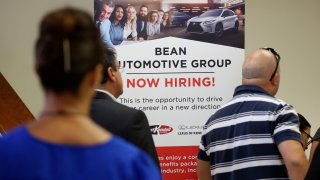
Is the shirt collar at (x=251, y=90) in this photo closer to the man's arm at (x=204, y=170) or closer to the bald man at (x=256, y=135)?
the bald man at (x=256, y=135)

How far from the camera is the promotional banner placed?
11.1 ft

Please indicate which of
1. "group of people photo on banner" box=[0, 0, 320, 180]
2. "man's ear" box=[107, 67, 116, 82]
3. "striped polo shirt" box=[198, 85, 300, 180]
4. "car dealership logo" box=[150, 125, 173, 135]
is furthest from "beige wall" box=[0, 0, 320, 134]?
"man's ear" box=[107, 67, 116, 82]

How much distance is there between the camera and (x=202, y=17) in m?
3.41

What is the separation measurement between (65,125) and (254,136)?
1.50 m

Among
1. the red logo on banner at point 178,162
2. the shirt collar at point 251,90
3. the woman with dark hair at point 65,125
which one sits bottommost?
the red logo on banner at point 178,162

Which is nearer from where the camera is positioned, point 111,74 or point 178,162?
point 111,74

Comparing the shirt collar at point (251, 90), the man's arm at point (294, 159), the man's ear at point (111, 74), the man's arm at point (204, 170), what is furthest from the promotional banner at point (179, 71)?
the man's ear at point (111, 74)

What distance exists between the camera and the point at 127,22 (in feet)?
11.1

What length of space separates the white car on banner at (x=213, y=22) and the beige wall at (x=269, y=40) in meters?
0.34

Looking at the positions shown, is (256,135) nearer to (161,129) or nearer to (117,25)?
(161,129)

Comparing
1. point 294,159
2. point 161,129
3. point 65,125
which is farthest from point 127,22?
point 65,125

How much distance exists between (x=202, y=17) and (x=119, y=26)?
561 mm

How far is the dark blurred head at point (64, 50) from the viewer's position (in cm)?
103

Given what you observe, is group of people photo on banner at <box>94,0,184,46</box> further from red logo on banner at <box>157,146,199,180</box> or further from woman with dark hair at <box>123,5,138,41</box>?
red logo on banner at <box>157,146,199,180</box>
